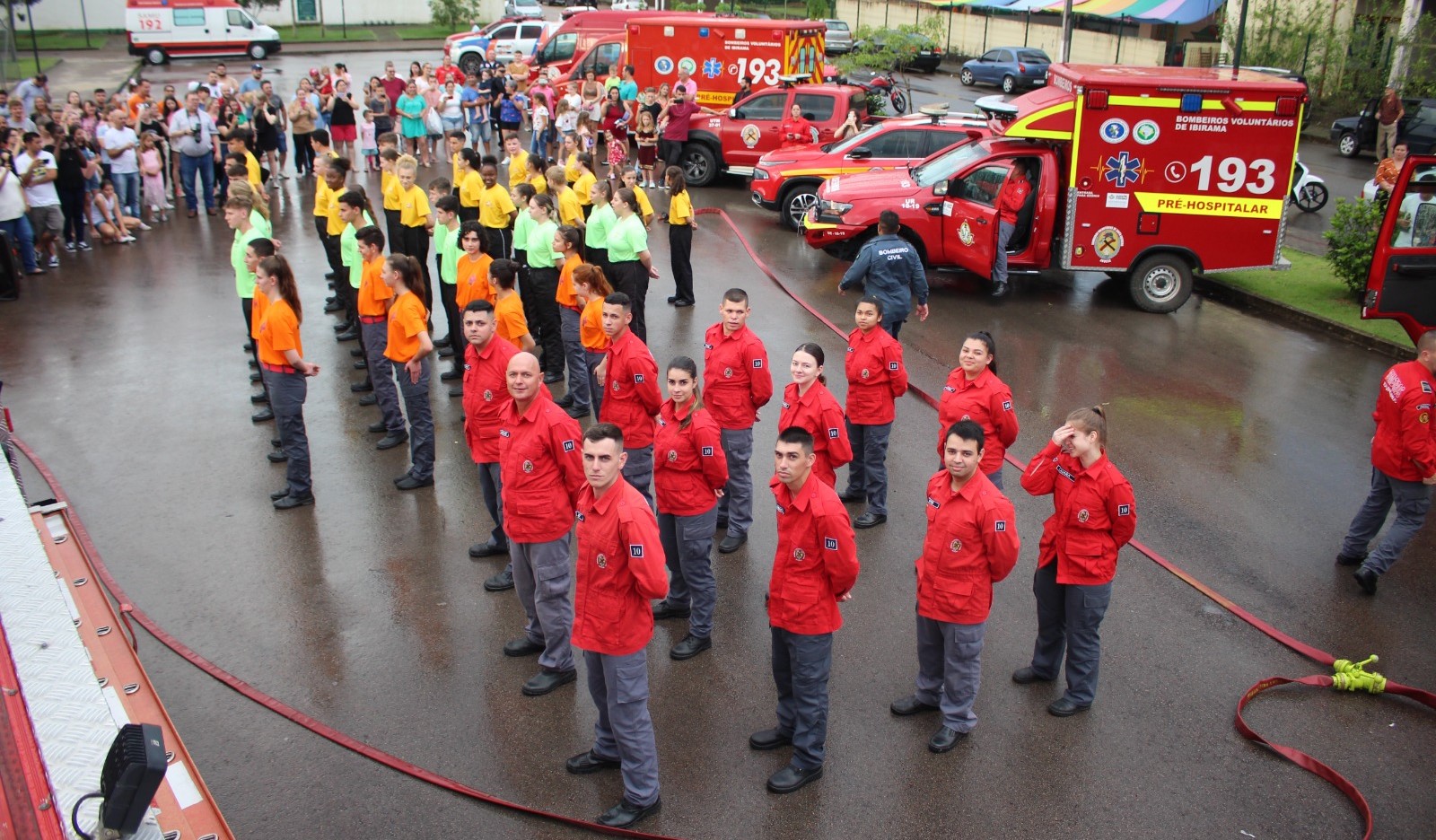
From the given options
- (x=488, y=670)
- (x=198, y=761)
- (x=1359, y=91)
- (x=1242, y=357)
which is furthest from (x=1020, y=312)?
(x=1359, y=91)

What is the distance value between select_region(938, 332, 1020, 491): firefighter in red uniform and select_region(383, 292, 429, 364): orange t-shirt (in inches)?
A: 153

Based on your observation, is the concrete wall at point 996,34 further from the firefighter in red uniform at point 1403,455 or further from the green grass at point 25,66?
the firefighter in red uniform at point 1403,455

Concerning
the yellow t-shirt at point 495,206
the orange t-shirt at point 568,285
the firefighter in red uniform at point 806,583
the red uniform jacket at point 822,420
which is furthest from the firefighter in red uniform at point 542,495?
the yellow t-shirt at point 495,206

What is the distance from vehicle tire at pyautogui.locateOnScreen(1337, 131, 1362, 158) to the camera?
987 inches

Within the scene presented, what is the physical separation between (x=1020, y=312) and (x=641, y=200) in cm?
492

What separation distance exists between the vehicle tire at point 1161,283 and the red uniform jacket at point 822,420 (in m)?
8.21

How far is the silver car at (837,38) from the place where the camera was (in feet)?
127

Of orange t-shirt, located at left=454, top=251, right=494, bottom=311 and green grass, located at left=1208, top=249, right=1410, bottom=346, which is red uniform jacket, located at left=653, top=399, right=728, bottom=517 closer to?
orange t-shirt, located at left=454, top=251, right=494, bottom=311

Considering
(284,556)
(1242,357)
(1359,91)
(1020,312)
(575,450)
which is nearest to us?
(575,450)

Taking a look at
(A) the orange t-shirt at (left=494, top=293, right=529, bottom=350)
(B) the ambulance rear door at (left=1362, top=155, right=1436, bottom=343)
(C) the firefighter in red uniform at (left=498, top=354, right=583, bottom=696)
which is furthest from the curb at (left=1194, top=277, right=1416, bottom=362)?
(C) the firefighter in red uniform at (left=498, top=354, right=583, bottom=696)

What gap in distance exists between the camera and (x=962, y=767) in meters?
5.66

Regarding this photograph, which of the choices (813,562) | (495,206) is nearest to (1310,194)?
(495,206)

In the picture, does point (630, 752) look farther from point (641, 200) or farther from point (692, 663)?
point (641, 200)

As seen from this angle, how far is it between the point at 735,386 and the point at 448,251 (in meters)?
3.98
